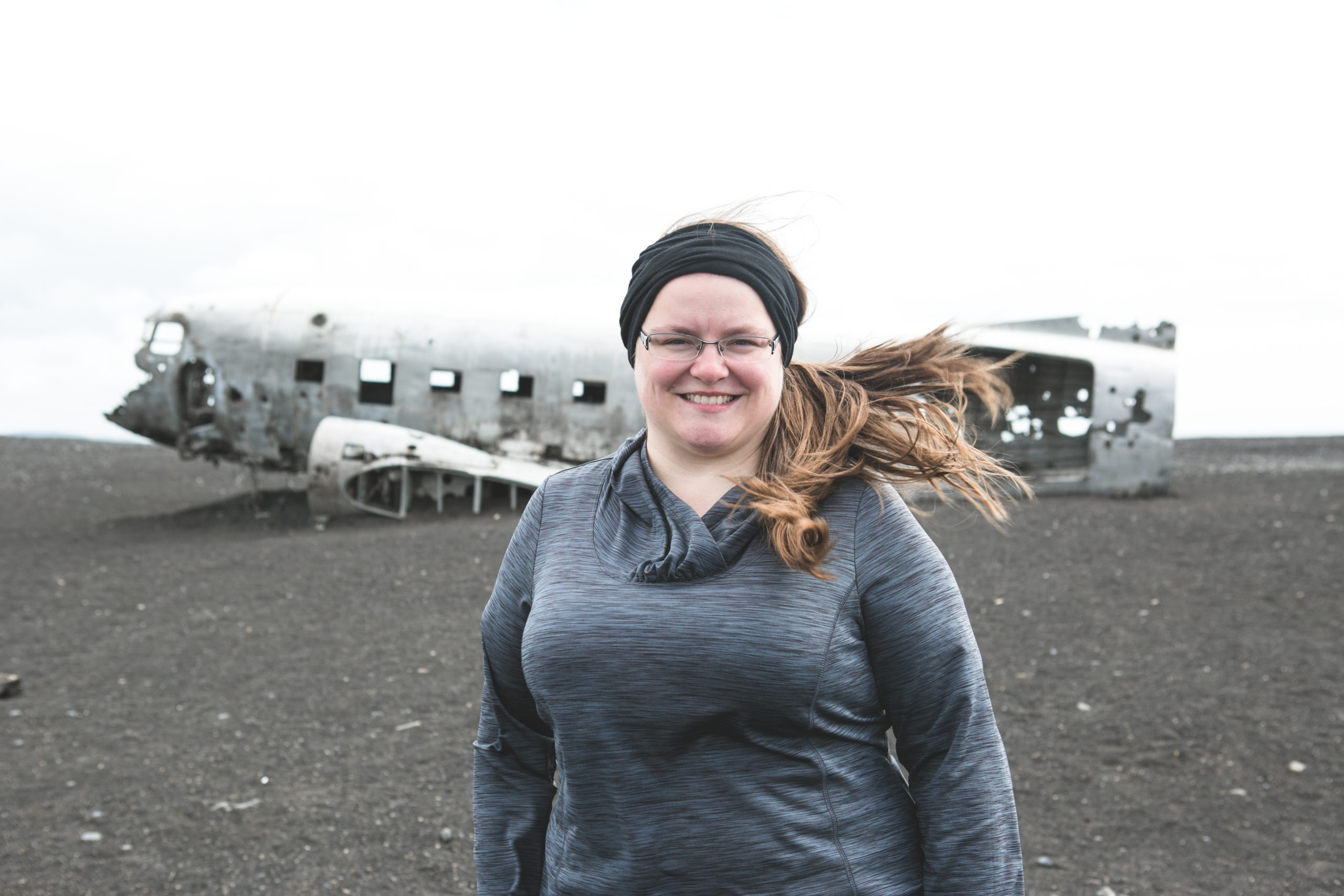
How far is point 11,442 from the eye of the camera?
28734mm

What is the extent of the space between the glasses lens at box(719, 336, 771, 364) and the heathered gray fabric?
33 centimetres

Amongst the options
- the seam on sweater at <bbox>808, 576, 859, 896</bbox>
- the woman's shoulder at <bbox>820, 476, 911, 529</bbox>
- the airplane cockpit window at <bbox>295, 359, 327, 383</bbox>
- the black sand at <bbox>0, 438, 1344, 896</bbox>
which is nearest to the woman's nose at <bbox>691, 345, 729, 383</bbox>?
the woman's shoulder at <bbox>820, 476, 911, 529</bbox>

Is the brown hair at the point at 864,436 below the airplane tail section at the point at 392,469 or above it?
above

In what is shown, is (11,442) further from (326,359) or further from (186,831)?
(186,831)

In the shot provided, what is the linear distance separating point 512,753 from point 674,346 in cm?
110

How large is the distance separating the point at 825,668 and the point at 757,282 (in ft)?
2.62

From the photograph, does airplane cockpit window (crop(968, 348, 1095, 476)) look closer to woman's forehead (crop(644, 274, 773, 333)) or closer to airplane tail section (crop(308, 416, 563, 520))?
airplane tail section (crop(308, 416, 563, 520))

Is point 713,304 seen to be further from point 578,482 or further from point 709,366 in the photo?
point 578,482

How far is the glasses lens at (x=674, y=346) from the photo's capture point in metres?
1.92

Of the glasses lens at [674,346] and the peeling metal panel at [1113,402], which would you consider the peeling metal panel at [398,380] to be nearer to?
the peeling metal panel at [1113,402]

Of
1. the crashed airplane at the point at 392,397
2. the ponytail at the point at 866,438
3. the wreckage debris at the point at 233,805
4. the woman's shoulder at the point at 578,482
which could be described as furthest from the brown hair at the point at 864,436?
the crashed airplane at the point at 392,397

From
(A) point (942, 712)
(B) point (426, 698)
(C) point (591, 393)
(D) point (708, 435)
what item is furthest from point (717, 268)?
(C) point (591, 393)

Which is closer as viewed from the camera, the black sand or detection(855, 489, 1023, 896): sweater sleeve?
detection(855, 489, 1023, 896): sweater sleeve

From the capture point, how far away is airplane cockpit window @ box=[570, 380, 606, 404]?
14.7m
